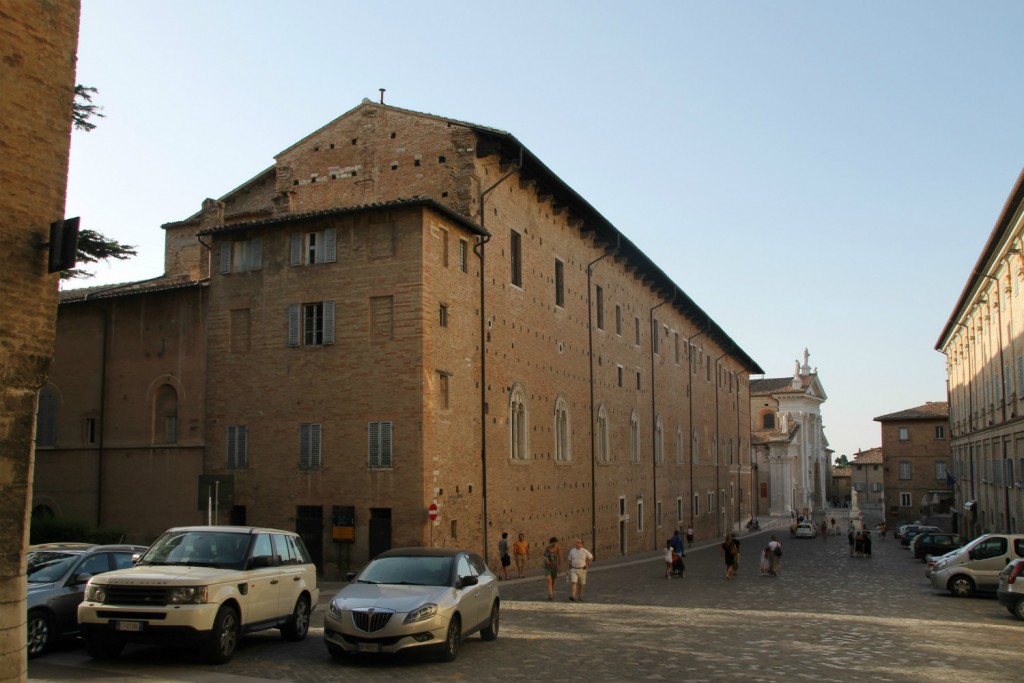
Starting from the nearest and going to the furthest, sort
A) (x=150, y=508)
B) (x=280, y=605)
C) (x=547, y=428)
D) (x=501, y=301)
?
(x=280, y=605) < (x=150, y=508) < (x=501, y=301) < (x=547, y=428)

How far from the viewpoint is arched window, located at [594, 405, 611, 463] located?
3625 centimetres

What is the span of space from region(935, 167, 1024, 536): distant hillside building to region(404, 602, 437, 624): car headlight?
68.5 ft

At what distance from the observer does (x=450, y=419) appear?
78.0 feet

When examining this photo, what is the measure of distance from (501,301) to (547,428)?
5506 millimetres

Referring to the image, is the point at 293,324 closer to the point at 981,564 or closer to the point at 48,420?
the point at 48,420

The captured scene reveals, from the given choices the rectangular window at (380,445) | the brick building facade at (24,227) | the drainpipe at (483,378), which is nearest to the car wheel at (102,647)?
the brick building facade at (24,227)

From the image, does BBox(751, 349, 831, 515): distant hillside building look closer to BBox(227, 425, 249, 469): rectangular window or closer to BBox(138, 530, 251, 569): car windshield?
BBox(227, 425, 249, 469): rectangular window

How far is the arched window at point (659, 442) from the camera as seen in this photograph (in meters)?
44.8

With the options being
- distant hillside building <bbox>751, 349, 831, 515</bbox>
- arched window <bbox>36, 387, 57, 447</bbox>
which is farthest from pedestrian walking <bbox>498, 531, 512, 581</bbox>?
distant hillside building <bbox>751, 349, 831, 515</bbox>

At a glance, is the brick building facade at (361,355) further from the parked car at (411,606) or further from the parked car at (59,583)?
the parked car at (411,606)

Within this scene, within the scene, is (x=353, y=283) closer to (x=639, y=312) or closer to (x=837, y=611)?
(x=837, y=611)

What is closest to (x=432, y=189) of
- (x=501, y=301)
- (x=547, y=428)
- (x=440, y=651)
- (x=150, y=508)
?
(x=501, y=301)

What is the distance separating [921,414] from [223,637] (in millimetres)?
69732

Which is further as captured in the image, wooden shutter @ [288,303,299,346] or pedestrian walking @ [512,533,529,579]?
pedestrian walking @ [512,533,529,579]
